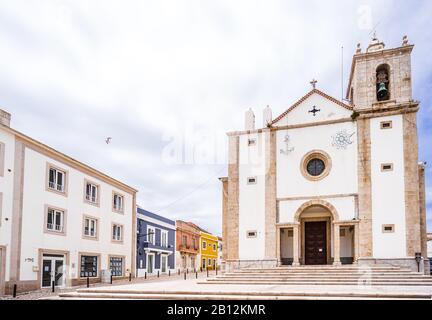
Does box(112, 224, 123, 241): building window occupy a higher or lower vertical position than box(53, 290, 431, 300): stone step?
higher

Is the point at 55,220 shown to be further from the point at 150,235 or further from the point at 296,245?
the point at 150,235

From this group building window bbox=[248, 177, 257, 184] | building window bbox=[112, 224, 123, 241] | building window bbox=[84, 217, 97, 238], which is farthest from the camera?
building window bbox=[112, 224, 123, 241]

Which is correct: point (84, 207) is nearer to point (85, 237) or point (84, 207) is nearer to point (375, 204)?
point (85, 237)

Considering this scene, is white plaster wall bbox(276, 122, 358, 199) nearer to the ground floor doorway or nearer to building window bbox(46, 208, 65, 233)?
building window bbox(46, 208, 65, 233)

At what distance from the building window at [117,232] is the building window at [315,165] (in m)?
13.3

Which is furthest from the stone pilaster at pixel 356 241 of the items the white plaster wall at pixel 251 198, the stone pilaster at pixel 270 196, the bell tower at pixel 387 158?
the white plaster wall at pixel 251 198

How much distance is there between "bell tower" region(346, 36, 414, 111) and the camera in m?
20.0

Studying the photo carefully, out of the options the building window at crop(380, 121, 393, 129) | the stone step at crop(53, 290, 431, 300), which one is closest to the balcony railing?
the stone step at crop(53, 290, 431, 300)

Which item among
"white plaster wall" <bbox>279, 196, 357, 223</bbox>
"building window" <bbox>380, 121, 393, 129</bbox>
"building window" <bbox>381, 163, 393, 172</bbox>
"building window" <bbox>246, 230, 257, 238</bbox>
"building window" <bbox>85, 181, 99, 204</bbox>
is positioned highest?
"building window" <bbox>380, 121, 393, 129</bbox>

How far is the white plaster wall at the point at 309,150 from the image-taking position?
67.2ft

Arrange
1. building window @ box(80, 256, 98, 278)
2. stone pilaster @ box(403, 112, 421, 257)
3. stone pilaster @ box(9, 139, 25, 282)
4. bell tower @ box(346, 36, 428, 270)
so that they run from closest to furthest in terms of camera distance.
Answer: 1. stone pilaster @ box(9, 139, 25, 282)
2. stone pilaster @ box(403, 112, 421, 257)
3. bell tower @ box(346, 36, 428, 270)
4. building window @ box(80, 256, 98, 278)

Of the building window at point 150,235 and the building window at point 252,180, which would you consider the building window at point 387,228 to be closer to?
the building window at point 252,180
